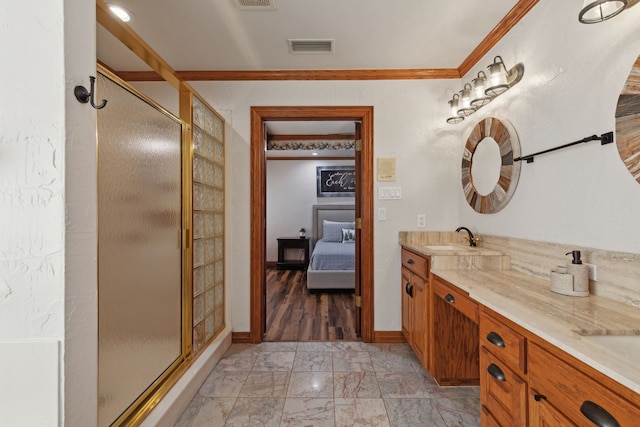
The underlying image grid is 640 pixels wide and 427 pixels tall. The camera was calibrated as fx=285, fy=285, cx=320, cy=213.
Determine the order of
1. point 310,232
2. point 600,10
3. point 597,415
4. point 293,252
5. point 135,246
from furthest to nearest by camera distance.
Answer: point 310,232 < point 293,252 < point 135,246 < point 600,10 < point 597,415

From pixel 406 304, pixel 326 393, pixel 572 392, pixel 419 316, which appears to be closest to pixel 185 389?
pixel 326 393

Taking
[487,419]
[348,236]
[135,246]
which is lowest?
[487,419]

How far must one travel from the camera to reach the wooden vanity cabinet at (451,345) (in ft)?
6.23

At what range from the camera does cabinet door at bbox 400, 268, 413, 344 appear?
2336mm

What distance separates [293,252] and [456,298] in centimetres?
459

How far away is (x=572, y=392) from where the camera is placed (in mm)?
811

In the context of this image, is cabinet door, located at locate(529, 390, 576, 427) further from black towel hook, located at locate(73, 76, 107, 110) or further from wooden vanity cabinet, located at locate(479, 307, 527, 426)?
black towel hook, located at locate(73, 76, 107, 110)

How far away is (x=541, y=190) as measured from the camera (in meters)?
1.64

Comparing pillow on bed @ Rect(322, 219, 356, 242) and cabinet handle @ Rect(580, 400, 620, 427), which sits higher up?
pillow on bed @ Rect(322, 219, 356, 242)

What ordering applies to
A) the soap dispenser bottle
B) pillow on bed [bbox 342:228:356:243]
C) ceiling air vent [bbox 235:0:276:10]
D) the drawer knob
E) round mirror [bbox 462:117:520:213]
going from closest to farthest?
1. the soap dispenser bottle
2. ceiling air vent [bbox 235:0:276:10]
3. round mirror [bbox 462:117:520:213]
4. the drawer knob
5. pillow on bed [bbox 342:228:356:243]

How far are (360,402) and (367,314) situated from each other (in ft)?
2.91

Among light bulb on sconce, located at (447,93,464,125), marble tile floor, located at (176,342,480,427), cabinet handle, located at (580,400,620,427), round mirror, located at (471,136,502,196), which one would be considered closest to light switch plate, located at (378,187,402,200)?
round mirror, located at (471,136,502,196)

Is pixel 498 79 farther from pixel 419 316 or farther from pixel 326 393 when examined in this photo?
pixel 326 393

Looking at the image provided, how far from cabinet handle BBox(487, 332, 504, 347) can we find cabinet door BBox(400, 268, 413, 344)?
1096mm
